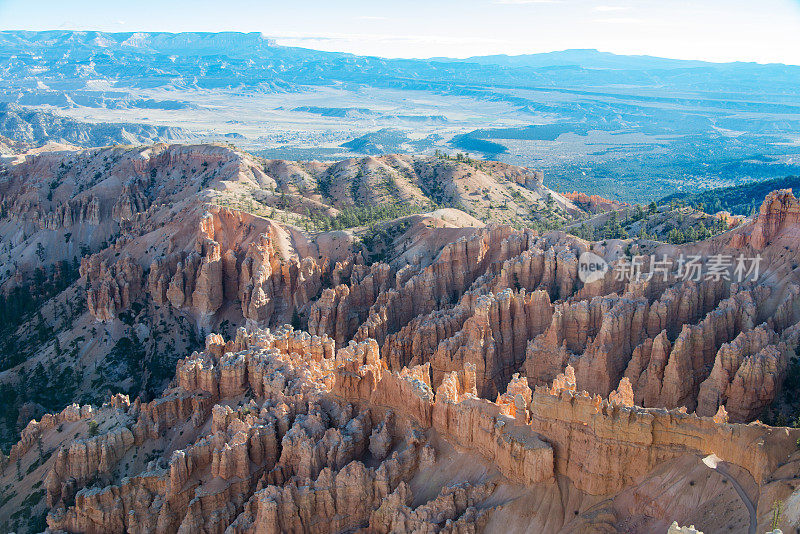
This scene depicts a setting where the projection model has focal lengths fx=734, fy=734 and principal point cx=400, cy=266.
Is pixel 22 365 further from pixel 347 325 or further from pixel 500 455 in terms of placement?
pixel 500 455

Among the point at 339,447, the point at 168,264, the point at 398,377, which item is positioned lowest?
the point at 168,264

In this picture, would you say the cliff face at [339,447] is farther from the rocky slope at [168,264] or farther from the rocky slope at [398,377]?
the rocky slope at [168,264]

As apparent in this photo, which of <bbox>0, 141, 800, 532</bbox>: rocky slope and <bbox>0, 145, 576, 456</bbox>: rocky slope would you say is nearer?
<bbox>0, 141, 800, 532</bbox>: rocky slope

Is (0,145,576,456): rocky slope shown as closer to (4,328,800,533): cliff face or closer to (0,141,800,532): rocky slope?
(0,141,800,532): rocky slope

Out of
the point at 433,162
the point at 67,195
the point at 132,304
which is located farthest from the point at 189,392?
the point at 433,162

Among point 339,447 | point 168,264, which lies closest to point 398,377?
point 339,447

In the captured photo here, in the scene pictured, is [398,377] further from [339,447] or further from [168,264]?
[168,264]

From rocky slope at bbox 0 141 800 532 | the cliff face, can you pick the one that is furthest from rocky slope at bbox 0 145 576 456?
the cliff face

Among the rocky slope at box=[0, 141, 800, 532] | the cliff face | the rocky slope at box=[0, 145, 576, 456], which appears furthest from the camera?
the rocky slope at box=[0, 145, 576, 456]
